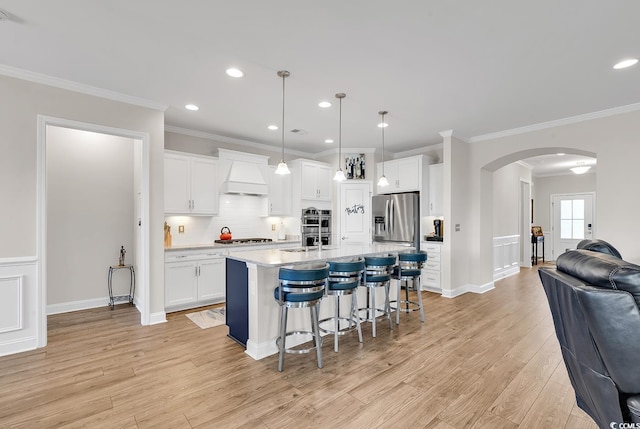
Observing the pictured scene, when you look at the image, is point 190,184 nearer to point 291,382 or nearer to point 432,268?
point 291,382

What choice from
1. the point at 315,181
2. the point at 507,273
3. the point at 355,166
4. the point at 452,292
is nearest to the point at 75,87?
the point at 315,181

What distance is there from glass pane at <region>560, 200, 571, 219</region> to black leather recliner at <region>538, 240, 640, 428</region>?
9.81 metres

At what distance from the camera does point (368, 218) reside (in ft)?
21.1

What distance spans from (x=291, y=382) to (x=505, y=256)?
21.4ft

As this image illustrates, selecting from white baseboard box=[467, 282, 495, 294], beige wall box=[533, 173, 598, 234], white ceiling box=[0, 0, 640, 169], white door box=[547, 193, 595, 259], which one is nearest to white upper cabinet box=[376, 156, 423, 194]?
white ceiling box=[0, 0, 640, 169]

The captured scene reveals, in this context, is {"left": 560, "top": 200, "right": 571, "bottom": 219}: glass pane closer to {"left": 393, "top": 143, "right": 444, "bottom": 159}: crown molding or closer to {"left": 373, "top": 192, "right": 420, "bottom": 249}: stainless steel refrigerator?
{"left": 393, "top": 143, "right": 444, "bottom": 159}: crown molding

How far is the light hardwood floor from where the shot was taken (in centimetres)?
206

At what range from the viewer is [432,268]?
5668mm

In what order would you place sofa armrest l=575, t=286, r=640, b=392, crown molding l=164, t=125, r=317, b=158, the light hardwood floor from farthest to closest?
crown molding l=164, t=125, r=317, b=158 < the light hardwood floor < sofa armrest l=575, t=286, r=640, b=392

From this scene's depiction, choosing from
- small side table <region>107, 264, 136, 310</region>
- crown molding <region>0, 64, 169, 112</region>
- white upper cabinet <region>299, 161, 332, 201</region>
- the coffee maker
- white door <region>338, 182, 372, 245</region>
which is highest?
crown molding <region>0, 64, 169, 112</region>

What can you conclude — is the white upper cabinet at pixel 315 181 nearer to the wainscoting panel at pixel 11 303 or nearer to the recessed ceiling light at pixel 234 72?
the recessed ceiling light at pixel 234 72

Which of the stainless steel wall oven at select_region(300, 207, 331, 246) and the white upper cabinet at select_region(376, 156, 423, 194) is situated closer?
the white upper cabinet at select_region(376, 156, 423, 194)

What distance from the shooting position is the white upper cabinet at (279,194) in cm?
596

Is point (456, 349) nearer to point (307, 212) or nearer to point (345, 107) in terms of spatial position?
point (345, 107)
